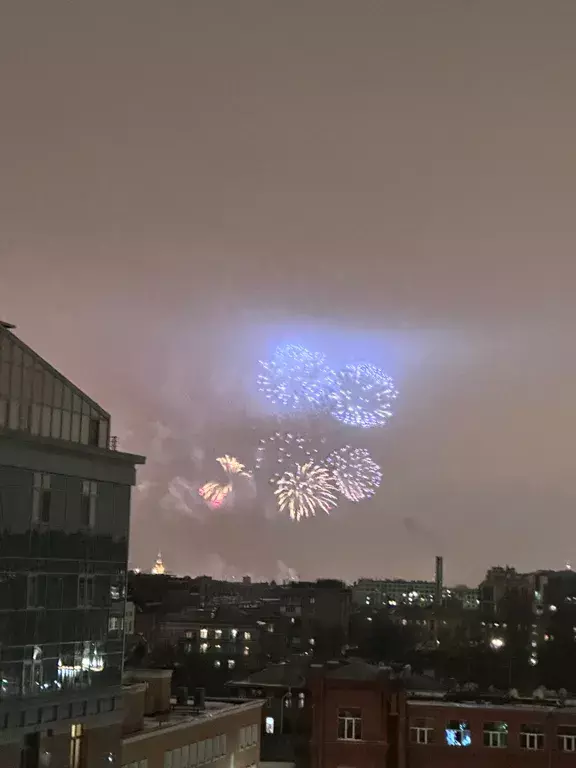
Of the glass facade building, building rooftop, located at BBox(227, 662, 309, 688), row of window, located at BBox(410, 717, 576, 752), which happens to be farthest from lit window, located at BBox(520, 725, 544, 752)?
the glass facade building

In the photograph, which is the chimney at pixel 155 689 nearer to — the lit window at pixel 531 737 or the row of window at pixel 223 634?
the lit window at pixel 531 737

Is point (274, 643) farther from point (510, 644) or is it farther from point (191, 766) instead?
point (191, 766)

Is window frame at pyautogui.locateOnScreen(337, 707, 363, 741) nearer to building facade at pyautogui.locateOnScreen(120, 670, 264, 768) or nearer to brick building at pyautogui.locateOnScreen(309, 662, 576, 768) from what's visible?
brick building at pyautogui.locateOnScreen(309, 662, 576, 768)

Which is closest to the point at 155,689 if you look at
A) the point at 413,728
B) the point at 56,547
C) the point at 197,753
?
the point at 197,753

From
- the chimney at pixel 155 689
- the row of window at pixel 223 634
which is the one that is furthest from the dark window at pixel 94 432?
the row of window at pixel 223 634

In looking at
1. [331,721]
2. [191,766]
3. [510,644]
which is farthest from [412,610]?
[191,766]

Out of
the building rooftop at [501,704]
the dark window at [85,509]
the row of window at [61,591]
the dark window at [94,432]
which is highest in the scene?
the dark window at [94,432]
